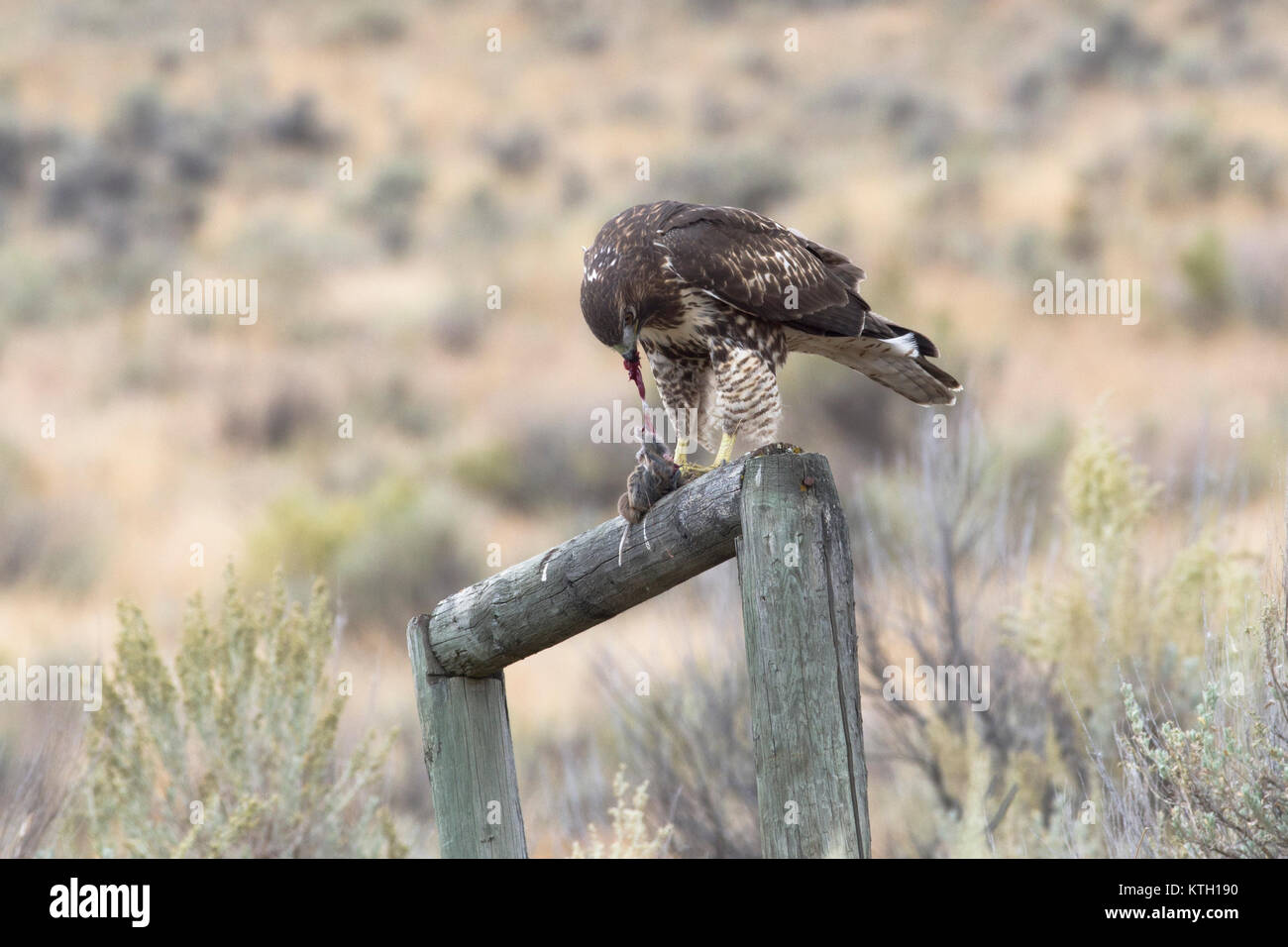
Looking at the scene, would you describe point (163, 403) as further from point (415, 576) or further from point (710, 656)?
point (710, 656)

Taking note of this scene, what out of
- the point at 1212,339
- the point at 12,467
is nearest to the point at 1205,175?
the point at 1212,339

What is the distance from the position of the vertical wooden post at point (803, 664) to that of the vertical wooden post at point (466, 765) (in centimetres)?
92

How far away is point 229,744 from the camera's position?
17.4ft

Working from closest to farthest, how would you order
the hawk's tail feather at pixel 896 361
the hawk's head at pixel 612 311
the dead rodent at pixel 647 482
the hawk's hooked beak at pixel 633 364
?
1. the dead rodent at pixel 647 482
2. the hawk's hooked beak at pixel 633 364
3. the hawk's head at pixel 612 311
4. the hawk's tail feather at pixel 896 361

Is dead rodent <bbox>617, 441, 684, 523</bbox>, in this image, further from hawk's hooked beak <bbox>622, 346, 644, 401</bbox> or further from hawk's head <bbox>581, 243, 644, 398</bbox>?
hawk's head <bbox>581, 243, 644, 398</bbox>

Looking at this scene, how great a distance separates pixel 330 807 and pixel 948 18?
104ft

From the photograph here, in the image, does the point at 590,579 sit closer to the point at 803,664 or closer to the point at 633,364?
the point at 803,664

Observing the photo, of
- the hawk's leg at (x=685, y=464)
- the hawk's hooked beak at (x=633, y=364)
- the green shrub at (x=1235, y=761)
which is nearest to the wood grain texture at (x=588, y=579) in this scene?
the hawk's leg at (x=685, y=464)

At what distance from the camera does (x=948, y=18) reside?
33312 mm

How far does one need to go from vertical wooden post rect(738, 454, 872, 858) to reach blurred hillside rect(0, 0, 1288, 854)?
1256 millimetres

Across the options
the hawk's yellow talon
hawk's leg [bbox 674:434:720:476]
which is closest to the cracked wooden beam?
hawk's leg [bbox 674:434:720:476]

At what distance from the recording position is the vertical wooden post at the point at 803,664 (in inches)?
98.4

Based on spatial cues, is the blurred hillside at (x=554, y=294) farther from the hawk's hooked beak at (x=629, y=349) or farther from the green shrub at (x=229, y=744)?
the hawk's hooked beak at (x=629, y=349)

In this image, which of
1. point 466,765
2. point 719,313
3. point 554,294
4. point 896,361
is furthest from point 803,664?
point 554,294
